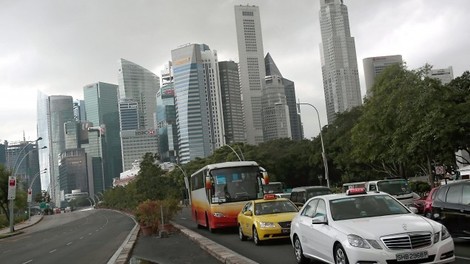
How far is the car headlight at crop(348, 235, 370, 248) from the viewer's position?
323 inches

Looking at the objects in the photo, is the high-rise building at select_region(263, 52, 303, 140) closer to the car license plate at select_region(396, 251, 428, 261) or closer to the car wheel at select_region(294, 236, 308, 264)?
the car wheel at select_region(294, 236, 308, 264)

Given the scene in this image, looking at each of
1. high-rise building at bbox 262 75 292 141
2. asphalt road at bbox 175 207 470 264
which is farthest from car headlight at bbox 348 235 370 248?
high-rise building at bbox 262 75 292 141

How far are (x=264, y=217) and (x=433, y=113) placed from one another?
655 inches

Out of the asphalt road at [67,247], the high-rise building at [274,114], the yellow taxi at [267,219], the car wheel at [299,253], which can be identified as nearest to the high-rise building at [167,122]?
the high-rise building at [274,114]

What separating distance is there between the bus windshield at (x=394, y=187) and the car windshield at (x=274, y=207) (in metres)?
8.08

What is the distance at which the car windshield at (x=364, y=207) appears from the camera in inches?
373

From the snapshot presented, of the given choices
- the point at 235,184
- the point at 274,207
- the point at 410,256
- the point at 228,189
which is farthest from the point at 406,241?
the point at 235,184

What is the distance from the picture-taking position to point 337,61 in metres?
140

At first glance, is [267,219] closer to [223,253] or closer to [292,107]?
[223,253]

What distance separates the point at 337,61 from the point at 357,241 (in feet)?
444

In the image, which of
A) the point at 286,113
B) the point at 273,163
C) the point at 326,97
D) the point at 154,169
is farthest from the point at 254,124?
the point at 154,169

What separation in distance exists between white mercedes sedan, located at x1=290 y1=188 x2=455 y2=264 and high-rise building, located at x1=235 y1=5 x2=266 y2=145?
428 feet

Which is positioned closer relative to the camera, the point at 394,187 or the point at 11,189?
the point at 394,187

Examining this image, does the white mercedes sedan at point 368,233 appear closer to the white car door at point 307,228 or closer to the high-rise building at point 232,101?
the white car door at point 307,228
